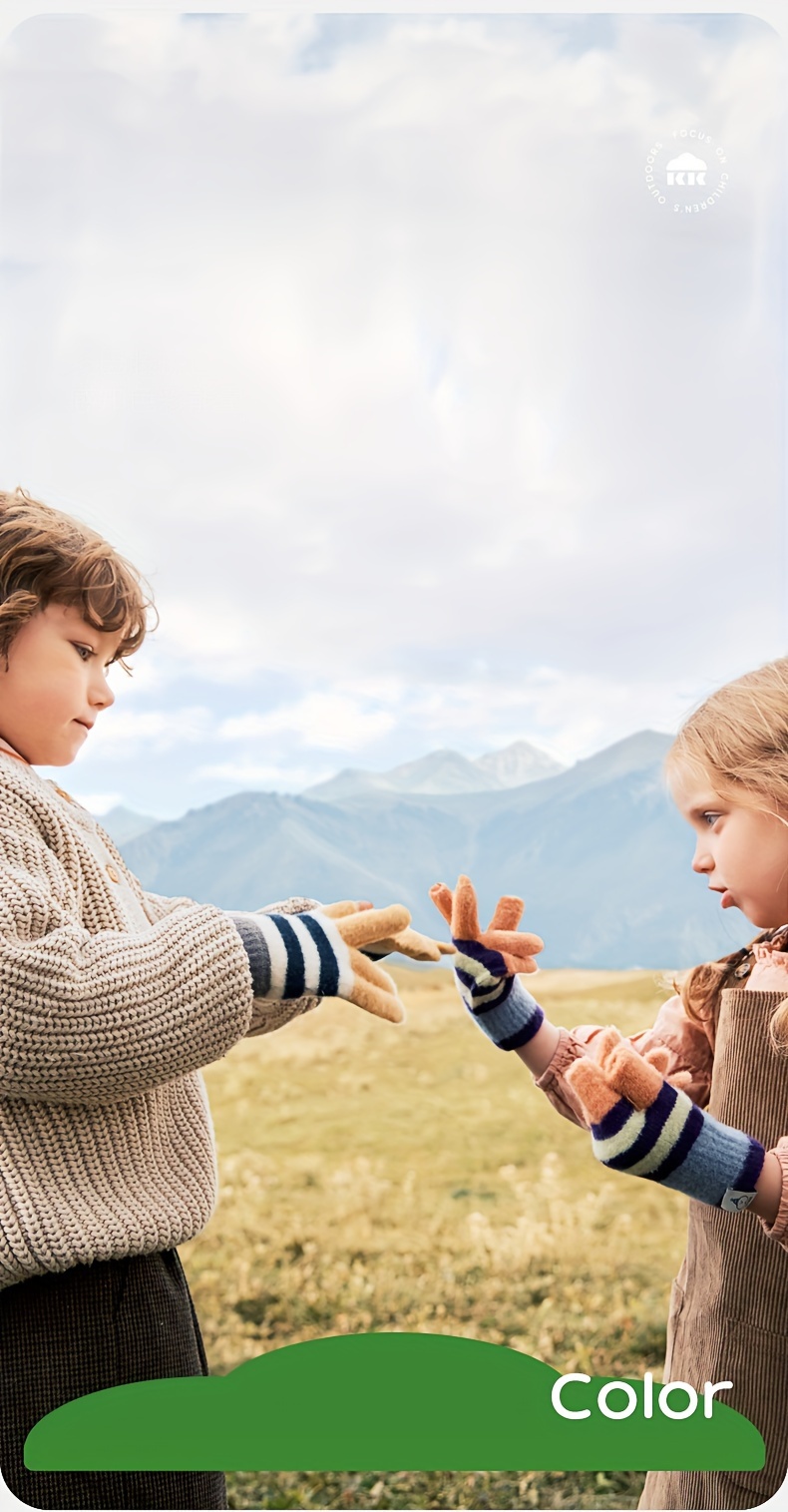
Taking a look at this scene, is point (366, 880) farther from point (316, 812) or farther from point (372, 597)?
point (372, 597)

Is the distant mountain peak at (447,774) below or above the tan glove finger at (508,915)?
above

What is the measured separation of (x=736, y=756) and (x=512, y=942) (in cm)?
24

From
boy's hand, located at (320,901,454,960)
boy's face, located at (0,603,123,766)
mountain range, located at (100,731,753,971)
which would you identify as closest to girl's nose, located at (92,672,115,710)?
boy's face, located at (0,603,123,766)

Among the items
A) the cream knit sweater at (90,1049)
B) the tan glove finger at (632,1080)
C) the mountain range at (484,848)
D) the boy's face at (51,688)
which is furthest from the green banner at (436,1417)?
Result: the mountain range at (484,848)

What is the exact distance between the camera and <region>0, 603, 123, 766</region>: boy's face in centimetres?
89

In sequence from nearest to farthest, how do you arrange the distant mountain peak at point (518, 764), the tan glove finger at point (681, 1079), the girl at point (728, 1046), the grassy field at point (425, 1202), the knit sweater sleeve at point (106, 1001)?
the knit sweater sleeve at point (106, 1001) → the girl at point (728, 1046) → the tan glove finger at point (681, 1079) → the distant mountain peak at point (518, 764) → the grassy field at point (425, 1202)

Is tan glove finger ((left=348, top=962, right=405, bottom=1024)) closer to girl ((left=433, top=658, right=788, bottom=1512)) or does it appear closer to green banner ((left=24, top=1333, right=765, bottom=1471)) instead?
girl ((left=433, top=658, right=788, bottom=1512))

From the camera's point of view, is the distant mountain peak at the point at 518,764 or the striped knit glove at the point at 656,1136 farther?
the distant mountain peak at the point at 518,764

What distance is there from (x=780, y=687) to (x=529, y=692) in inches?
35.0

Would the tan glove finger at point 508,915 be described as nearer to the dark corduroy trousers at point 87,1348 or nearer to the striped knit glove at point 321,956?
the striped knit glove at point 321,956

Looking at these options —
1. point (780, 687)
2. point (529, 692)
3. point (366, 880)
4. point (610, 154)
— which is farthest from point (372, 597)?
point (780, 687)

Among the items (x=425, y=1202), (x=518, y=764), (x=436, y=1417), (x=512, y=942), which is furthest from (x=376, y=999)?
(x=425, y=1202)

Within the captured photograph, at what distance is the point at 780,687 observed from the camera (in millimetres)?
1016

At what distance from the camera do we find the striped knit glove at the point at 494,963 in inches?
35.6
